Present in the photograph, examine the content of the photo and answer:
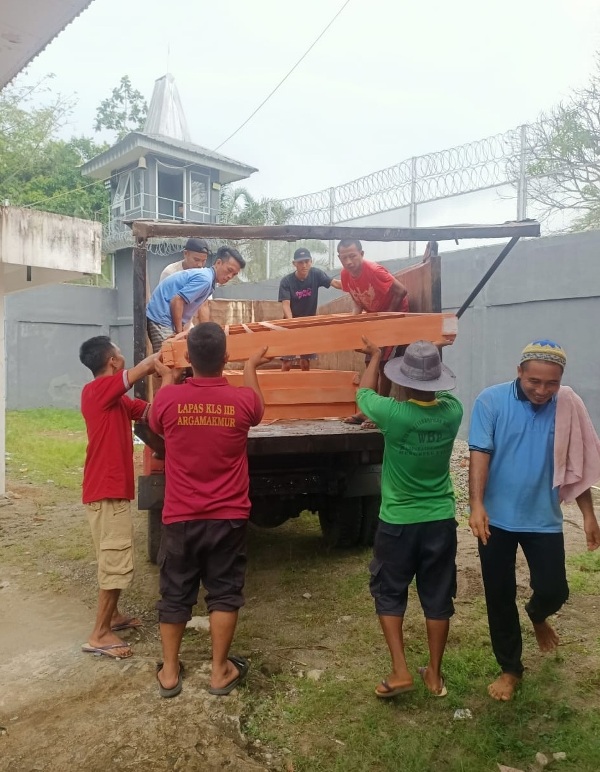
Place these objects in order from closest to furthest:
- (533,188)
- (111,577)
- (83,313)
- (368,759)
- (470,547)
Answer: (368,759), (111,577), (470,547), (533,188), (83,313)

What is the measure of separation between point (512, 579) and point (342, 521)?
74.9 inches

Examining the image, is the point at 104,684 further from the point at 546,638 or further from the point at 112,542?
the point at 546,638

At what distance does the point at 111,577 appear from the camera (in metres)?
3.11

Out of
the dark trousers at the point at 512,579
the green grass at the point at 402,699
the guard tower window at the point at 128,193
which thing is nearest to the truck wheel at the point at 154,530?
the green grass at the point at 402,699

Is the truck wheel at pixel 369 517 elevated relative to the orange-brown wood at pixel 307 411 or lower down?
lower down

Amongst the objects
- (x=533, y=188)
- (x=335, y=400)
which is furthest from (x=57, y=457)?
(x=533, y=188)

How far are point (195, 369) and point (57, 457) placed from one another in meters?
7.00

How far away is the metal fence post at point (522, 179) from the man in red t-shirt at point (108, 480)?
6.74 meters

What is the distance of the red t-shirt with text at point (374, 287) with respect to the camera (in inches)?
170

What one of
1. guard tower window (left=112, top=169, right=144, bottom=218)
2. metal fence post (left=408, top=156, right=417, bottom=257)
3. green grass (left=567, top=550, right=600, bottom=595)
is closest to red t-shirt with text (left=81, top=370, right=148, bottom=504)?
green grass (left=567, top=550, right=600, bottom=595)

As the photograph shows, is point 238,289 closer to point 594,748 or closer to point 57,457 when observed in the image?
point 57,457

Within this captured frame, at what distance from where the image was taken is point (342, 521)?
14.7ft

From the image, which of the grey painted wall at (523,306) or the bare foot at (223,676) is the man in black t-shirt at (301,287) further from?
the bare foot at (223,676)

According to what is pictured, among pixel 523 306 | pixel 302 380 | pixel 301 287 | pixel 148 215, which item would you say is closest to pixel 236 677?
pixel 302 380
